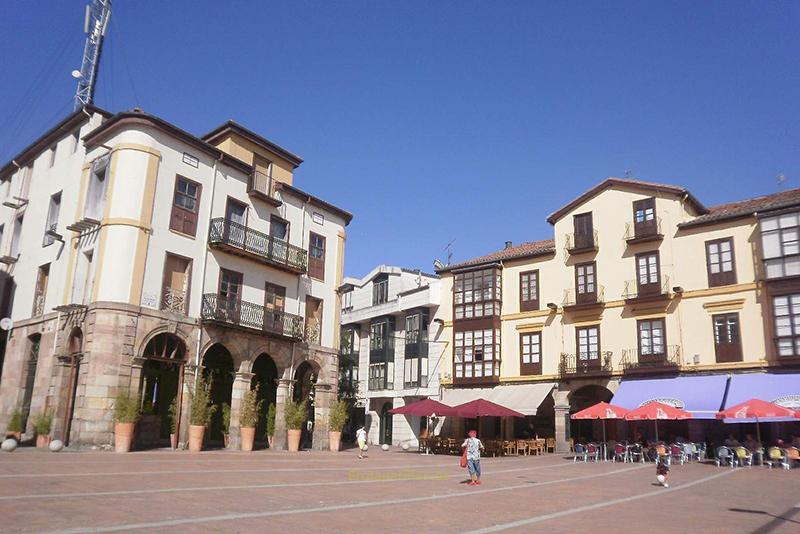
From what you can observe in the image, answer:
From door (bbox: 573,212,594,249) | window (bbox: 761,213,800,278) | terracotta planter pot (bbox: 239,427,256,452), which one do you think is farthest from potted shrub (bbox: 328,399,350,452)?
window (bbox: 761,213,800,278)

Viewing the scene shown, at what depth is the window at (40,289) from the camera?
2852 cm

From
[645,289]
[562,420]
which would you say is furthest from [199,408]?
[645,289]

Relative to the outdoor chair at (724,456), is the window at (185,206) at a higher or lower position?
higher

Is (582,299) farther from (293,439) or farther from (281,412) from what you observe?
(293,439)

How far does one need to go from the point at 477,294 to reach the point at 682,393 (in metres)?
13.5

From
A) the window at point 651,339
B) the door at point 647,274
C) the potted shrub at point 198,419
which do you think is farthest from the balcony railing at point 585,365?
the potted shrub at point 198,419

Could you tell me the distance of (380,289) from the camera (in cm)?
5000

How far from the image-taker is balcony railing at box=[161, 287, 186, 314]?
25812 mm

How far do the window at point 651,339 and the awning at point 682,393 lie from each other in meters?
1.38

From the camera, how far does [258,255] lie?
29375mm

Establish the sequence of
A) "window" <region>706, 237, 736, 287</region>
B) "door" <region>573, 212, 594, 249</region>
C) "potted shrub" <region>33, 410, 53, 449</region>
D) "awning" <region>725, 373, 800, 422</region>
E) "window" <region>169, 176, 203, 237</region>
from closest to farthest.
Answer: "potted shrub" <region>33, 410, 53, 449</region>, "awning" <region>725, 373, 800, 422</region>, "window" <region>169, 176, 203, 237</region>, "window" <region>706, 237, 736, 287</region>, "door" <region>573, 212, 594, 249</region>

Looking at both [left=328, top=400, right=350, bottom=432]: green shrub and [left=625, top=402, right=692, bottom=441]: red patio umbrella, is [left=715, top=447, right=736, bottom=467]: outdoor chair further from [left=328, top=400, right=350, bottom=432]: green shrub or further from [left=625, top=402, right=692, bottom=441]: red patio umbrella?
[left=328, top=400, right=350, bottom=432]: green shrub

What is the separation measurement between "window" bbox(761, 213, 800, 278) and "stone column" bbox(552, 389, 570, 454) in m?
11.5

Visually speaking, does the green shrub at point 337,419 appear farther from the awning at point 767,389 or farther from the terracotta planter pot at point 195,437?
the awning at point 767,389
